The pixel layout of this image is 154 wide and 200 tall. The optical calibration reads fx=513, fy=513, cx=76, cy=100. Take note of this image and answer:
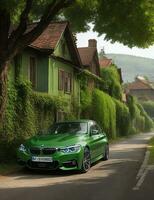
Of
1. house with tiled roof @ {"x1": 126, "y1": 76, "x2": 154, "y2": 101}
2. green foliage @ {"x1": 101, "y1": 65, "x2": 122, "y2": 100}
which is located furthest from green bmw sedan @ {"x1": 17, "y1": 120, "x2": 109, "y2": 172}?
house with tiled roof @ {"x1": 126, "y1": 76, "x2": 154, "y2": 101}

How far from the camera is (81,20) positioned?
64.8ft

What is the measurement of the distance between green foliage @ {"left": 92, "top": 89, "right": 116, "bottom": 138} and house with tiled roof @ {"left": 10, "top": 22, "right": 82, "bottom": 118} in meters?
4.47

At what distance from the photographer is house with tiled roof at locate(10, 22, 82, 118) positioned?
97.7 feet

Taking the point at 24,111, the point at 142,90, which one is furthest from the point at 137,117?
the point at 142,90

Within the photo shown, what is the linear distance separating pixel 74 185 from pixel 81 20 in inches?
347

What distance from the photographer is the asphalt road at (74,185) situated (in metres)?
10.9

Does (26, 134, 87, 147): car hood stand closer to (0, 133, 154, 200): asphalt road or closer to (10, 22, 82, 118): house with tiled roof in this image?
(0, 133, 154, 200): asphalt road

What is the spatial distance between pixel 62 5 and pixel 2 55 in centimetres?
253

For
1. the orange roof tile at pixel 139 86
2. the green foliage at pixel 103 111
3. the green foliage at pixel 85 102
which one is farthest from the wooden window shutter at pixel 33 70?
the orange roof tile at pixel 139 86

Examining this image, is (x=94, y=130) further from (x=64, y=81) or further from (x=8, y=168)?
(x=64, y=81)

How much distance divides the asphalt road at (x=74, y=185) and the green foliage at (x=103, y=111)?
82.1ft

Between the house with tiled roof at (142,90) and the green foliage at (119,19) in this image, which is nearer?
the green foliage at (119,19)

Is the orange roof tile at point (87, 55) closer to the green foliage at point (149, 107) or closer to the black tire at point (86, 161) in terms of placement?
the black tire at point (86, 161)

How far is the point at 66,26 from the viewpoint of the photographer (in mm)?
34000
